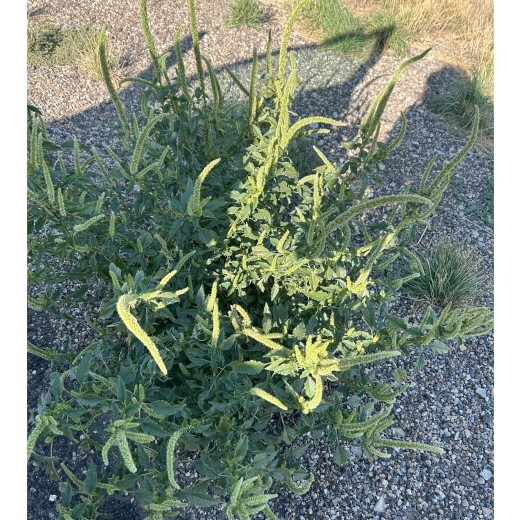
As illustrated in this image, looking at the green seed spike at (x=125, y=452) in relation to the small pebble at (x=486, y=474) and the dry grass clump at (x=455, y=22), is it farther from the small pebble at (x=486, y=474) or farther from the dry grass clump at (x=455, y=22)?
the dry grass clump at (x=455, y=22)

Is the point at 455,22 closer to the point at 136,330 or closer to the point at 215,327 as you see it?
the point at 215,327

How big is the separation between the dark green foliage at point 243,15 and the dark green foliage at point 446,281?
2336 mm

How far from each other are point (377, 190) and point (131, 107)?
5.41ft

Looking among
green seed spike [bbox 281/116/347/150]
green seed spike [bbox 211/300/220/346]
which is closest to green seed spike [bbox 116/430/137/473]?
green seed spike [bbox 211/300/220/346]

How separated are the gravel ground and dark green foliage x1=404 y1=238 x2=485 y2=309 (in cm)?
12

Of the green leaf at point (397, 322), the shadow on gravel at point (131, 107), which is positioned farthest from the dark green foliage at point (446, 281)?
the green leaf at point (397, 322)

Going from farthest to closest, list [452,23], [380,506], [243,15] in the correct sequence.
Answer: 1. [452,23]
2. [243,15]
3. [380,506]

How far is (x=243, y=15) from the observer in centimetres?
416

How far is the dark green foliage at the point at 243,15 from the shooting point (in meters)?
4.14

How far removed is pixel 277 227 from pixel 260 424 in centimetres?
A: 66

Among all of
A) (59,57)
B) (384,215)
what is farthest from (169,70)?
(384,215)

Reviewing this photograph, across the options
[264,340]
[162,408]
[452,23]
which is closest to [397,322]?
[264,340]

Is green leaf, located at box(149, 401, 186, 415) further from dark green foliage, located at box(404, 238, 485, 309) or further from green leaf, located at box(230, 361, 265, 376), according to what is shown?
dark green foliage, located at box(404, 238, 485, 309)

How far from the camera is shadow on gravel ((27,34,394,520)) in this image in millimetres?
2191
